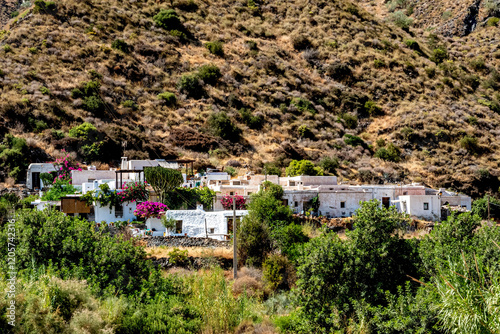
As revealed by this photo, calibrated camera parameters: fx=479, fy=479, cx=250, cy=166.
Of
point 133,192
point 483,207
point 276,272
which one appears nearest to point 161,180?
point 133,192

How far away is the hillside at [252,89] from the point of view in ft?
141

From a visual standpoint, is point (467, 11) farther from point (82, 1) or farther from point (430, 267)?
point (430, 267)

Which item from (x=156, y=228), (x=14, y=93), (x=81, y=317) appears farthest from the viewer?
(x=14, y=93)

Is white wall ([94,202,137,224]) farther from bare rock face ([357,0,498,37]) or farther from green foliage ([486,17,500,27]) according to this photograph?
bare rock face ([357,0,498,37])

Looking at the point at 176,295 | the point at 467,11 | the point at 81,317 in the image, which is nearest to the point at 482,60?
the point at 467,11

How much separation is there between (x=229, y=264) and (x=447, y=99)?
A: 43.3 meters

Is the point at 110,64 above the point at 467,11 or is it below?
below

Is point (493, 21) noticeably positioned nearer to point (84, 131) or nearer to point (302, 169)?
point (302, 169)

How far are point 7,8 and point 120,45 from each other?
29581 millimetres

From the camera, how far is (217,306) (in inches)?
557

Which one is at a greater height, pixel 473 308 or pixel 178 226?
pixel 178 226

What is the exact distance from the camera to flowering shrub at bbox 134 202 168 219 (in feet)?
88.4

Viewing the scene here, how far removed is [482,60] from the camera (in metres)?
64.5

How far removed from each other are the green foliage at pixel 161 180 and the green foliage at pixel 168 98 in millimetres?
20867
